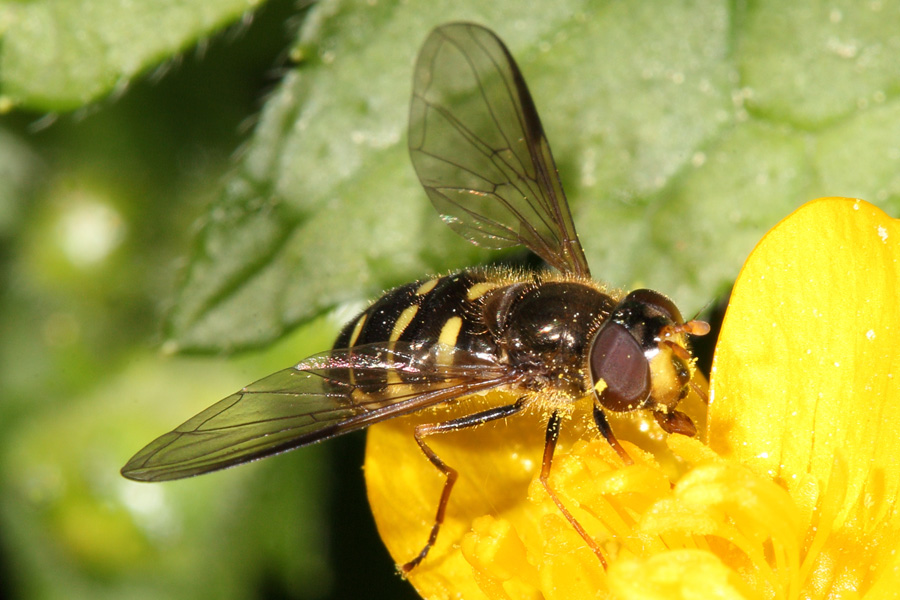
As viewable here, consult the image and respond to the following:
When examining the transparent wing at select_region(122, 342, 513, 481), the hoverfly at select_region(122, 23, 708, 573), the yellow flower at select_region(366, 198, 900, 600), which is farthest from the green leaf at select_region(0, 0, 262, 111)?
the yellow flower at select_region(366, 198, 900, 600)

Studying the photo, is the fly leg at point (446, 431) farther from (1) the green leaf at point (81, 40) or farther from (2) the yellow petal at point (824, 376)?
(1) the green leaf at point (81, 40)

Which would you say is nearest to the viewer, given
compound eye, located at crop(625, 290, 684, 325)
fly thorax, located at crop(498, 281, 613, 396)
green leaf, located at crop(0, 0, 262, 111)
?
compound eye, located at crop(625, 290, 684, 325)

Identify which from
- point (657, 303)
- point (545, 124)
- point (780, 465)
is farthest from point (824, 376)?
point (545, 124)

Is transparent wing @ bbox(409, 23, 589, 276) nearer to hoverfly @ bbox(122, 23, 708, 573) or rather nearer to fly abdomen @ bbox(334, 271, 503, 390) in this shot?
hoverfly @ bbox(122, 23, 708, 573)

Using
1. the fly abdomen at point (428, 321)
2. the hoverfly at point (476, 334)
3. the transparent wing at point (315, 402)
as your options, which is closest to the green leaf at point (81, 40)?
the hoverfly at point (476, 334)

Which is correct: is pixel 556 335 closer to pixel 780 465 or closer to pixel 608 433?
pixel 608 433

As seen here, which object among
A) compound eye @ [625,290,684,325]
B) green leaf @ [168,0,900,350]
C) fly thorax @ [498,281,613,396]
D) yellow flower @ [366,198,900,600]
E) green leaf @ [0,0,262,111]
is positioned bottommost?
yellow flower @ [366,198,900,600]

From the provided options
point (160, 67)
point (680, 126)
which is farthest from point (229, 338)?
point (680, 126)
